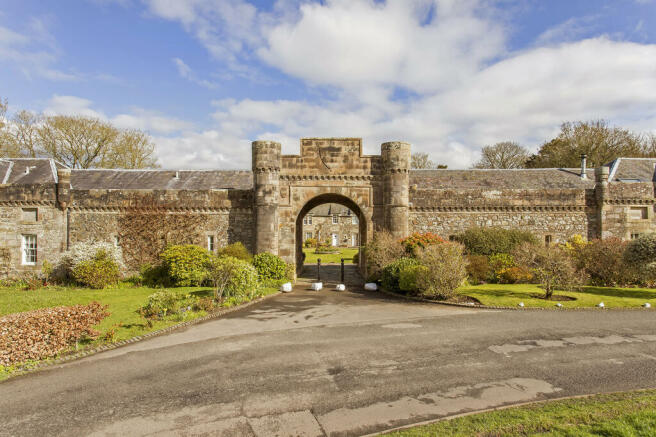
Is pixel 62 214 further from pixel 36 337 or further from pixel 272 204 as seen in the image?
pixel 36 337

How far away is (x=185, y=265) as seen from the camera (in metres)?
18.8

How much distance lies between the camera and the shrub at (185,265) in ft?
61.0

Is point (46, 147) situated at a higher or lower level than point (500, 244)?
higher

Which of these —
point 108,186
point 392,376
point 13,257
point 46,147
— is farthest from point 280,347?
point 46,147

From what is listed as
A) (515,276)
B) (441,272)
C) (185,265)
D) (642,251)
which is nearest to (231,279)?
(185,265)

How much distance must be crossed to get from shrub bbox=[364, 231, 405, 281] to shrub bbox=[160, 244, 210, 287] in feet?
27.0

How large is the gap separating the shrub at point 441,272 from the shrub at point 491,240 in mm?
4730

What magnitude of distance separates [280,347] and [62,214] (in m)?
18.8

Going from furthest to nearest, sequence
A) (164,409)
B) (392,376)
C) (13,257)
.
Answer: (13,257) < (392,376) < (164,409)

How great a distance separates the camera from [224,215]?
2170 centimetres

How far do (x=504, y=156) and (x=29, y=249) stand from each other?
52530 mm

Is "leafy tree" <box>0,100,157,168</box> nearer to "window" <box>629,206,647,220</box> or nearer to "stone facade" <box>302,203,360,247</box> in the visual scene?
"stone facade" <box>302,203,360,247</box>

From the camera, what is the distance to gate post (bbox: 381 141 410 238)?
2058cm

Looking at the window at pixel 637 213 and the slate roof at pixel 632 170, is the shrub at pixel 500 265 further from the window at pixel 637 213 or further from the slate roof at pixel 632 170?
the slate roof at pixel 632 170
